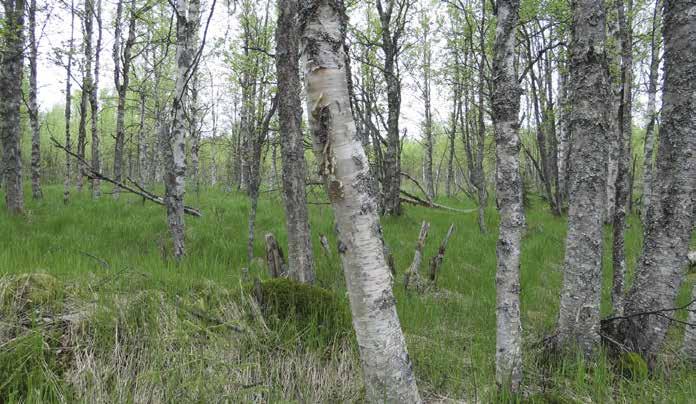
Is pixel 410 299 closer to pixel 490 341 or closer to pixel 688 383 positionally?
pixel 490 341

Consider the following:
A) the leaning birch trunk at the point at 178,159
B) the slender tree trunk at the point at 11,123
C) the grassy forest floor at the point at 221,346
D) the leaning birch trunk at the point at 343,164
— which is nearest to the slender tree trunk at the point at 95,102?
the slender tree trunk at the point at 11,123

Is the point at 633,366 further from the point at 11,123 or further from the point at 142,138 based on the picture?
the point at 142,138

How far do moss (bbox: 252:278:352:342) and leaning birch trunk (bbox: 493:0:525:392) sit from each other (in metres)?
1.19

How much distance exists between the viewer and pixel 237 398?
2305 millimetres

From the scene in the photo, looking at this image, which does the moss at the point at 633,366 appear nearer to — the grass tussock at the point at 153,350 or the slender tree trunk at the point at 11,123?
the grass tussock at the point at 153,350

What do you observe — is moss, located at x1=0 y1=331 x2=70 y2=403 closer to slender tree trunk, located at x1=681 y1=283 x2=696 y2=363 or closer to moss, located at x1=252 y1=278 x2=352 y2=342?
moss, located at x1=252 y1=278 x2=352 y2=342

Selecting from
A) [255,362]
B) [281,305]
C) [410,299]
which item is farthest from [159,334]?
[410,299]

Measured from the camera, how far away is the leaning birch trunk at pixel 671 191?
2.78 m

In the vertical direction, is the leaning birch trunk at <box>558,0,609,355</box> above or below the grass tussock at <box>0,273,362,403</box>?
above

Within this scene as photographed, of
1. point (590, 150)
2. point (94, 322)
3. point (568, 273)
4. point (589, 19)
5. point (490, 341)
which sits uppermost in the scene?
point (589, 19)

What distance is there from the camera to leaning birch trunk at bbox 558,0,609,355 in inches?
107

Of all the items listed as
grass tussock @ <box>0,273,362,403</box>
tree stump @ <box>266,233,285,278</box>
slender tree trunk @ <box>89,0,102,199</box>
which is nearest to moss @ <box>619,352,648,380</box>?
grass tussock @ <box>0,273,362,403</box>

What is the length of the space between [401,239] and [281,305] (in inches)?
195

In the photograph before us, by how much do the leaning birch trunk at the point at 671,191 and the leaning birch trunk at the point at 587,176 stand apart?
0.41 metres
